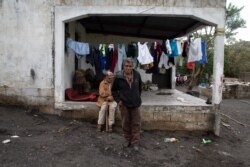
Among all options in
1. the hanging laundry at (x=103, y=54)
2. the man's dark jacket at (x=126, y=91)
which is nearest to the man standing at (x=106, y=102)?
the man's dark jacket at (x=126, y=91)

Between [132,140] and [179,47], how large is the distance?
385cm

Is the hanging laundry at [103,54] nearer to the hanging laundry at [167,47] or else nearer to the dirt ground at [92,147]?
the hanging laundry at [167,47]

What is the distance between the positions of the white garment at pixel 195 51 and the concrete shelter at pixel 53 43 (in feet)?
2.69

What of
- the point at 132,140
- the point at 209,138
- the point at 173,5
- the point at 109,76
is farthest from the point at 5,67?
the point at 209,138

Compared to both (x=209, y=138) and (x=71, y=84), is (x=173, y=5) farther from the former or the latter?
(x=71, y=84)

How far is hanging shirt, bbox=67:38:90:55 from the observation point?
8805 mm

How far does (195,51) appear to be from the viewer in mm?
9125

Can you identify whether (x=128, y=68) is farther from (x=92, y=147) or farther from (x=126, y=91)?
(x=92, y=147)

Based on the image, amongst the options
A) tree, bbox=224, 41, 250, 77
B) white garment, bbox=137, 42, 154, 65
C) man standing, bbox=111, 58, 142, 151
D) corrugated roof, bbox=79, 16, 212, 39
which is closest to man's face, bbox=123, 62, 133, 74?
man standing, bbox=111, 58, 142, 151

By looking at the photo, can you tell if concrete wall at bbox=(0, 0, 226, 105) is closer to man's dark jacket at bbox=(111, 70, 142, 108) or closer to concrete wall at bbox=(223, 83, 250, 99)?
man's dark jacket at bbox=(111, 70, 142, 108)

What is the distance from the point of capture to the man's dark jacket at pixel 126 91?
6.37m

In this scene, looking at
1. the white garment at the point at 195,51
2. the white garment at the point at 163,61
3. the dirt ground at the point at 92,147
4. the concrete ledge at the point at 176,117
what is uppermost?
the white garment at the point at 195,51

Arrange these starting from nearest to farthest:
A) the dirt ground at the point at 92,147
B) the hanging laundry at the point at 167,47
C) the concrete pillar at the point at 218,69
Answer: the dirt ground at the point at 92,147 → the concrete pillar at the point at 218,69 → the hanging laundry at the point at 167,47

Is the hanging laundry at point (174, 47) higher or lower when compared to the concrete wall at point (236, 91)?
higher
